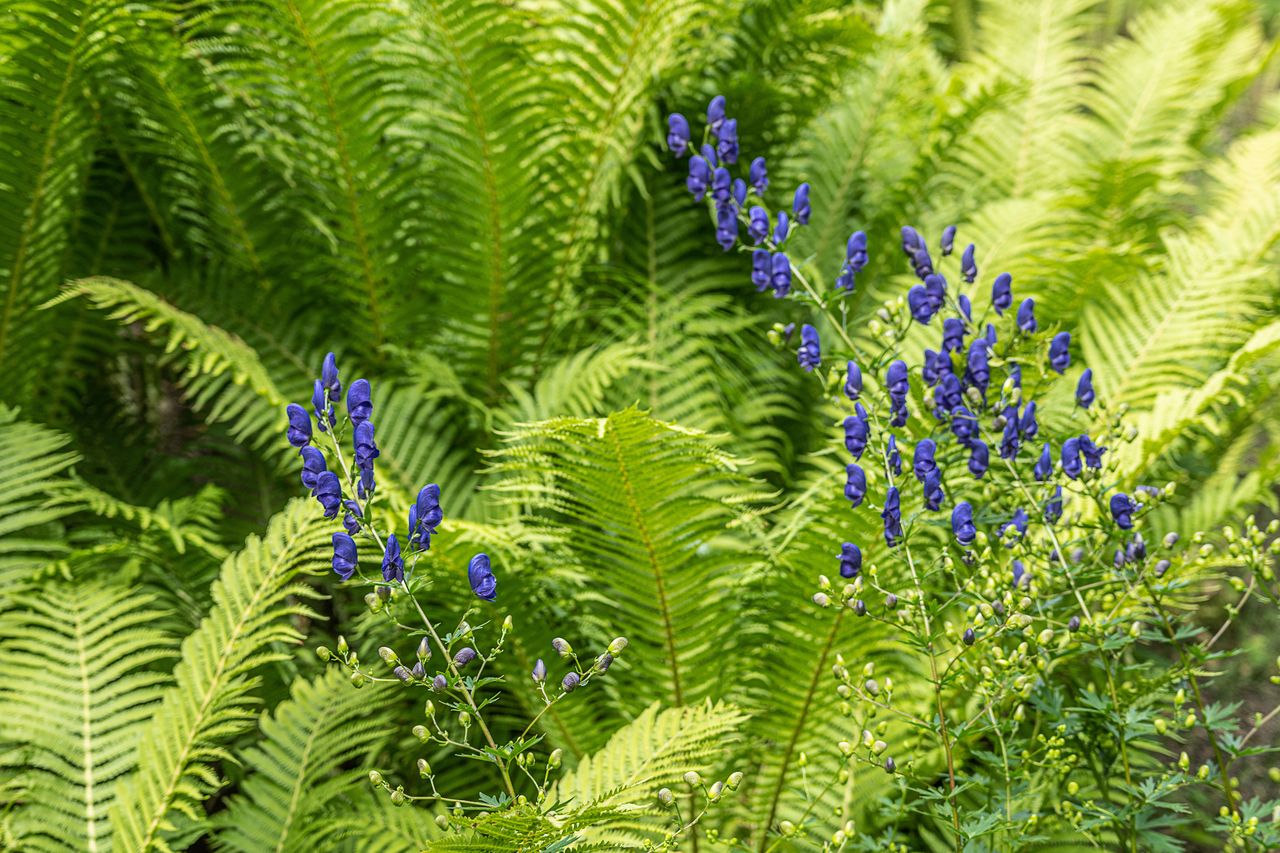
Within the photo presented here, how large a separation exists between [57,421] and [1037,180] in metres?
2.63

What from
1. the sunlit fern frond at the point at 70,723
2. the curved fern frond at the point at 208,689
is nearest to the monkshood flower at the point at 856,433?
the curved fern frond at the point at 208,689

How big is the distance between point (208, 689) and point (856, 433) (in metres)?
1.01

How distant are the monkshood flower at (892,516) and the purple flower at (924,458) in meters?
0.05

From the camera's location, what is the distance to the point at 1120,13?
17.1 feet

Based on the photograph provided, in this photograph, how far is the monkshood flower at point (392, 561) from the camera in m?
1.14

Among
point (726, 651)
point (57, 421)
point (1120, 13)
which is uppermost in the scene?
point (1120, 13)

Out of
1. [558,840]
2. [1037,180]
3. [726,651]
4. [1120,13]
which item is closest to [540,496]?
[726,651]

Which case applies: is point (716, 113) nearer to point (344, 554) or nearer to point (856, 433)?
point (856, 433)

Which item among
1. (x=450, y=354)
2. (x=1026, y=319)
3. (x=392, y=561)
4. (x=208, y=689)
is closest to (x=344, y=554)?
(x=392, y=561)

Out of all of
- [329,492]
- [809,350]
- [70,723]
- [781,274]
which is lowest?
[70,723]

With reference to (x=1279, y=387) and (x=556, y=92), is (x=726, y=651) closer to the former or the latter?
(x=556, y=92)

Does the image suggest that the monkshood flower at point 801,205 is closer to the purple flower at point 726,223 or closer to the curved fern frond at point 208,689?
the purple flower at point 726,223

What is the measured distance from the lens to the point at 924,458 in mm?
1369

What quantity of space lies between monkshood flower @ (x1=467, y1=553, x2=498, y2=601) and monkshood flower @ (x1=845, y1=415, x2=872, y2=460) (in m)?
0.50
